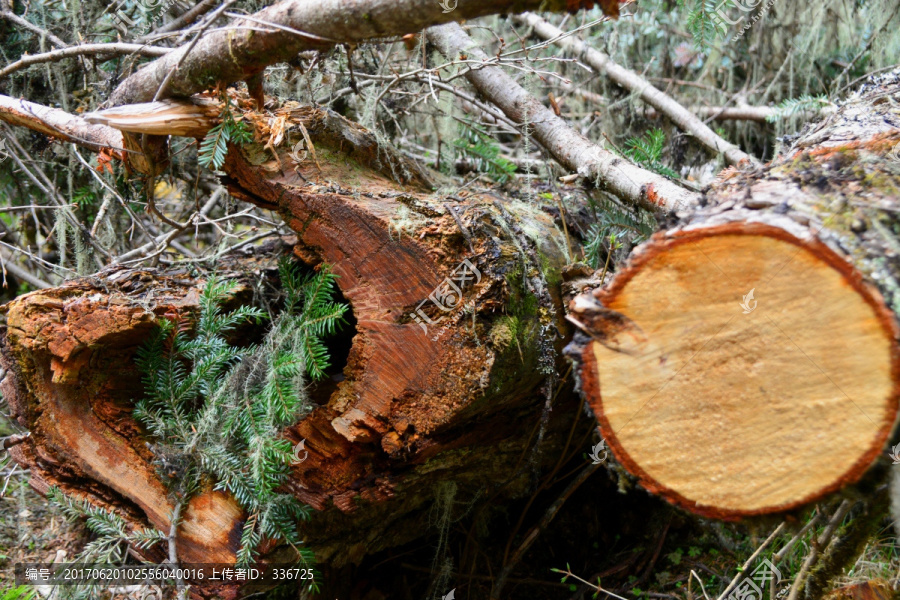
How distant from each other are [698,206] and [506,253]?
0.51 metres

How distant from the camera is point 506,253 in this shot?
159 cm

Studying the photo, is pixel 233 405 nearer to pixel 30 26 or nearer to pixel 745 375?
pixel 745 375

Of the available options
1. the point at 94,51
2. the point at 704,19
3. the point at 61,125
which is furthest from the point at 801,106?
the point at 61,125

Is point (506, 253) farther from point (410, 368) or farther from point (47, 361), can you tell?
point (47, 361)

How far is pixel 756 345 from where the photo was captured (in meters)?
1.04

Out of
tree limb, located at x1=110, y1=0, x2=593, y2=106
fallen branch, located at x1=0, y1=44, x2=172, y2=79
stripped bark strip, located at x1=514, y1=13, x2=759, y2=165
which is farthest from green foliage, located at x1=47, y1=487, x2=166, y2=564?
stripped bark strip, located at x1=514, y1=13, x2=759, y2=165

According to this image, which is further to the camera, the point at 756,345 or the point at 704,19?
the point at 704,19

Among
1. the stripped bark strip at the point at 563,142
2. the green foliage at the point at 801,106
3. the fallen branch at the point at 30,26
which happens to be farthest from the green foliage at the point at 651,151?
the fallen branch at the point at 30,26

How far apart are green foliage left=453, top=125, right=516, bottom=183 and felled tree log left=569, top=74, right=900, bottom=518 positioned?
148 centimetres

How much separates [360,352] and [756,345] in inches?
38.4

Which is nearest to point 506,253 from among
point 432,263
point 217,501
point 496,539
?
point 432,263

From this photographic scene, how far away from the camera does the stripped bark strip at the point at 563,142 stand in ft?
6.32

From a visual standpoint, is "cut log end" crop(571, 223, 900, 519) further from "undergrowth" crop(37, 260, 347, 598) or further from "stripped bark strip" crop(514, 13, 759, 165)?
"stripped bark strip" crop(514, 13, 759, 165)

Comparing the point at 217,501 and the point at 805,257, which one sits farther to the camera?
the point at 217,501
